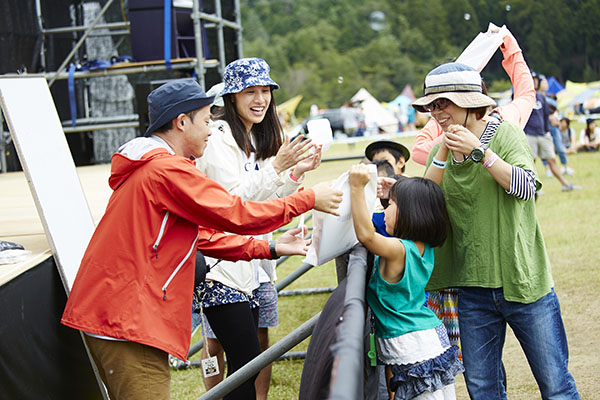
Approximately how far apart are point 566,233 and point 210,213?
24.0 feet

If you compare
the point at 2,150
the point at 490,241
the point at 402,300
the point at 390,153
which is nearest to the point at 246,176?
the point at 402,300

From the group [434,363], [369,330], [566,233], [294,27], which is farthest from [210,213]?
[294,27]

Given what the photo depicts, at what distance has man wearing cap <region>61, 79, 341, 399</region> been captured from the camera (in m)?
2.29

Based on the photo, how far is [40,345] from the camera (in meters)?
2.81

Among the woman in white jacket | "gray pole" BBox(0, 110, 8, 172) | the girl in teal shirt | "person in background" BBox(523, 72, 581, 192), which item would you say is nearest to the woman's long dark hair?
the woman in white jacket

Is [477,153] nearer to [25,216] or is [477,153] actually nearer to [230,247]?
[230,247]

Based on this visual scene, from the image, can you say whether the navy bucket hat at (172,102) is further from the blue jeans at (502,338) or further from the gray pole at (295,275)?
the gray pole at (295,275)

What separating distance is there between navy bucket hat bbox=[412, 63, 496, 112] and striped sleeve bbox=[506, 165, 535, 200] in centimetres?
31

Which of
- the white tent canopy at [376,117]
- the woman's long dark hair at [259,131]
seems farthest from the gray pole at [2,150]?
the white tent canopy at [376,117]

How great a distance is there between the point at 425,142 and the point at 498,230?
37.0 inches

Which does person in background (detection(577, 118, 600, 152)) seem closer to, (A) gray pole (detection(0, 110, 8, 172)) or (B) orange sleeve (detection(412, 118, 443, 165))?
(A) gray pole (detection(0, 110, 8, 172))

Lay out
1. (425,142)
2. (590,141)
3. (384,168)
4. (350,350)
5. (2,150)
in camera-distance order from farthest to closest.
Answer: (590,141), (2,150), (384,168), (425,142), (350,350)

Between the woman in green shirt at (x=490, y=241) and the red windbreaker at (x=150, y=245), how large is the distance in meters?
0.74

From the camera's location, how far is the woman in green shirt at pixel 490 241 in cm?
265
